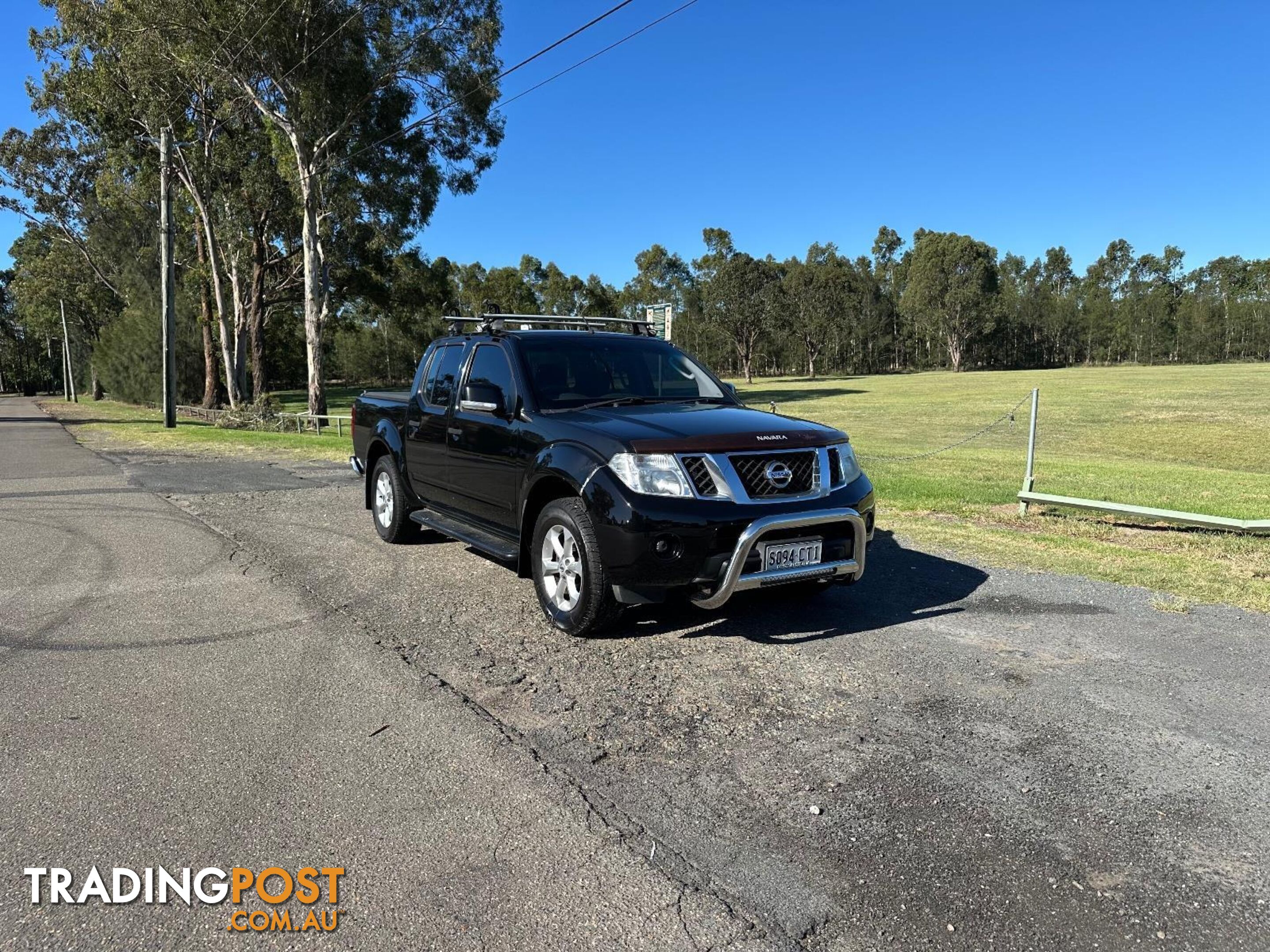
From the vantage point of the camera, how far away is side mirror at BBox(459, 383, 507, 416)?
5520 mm

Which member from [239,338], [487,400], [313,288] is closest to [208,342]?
[239,338]

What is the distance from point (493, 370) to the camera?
6.10 metres

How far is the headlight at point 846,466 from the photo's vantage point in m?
5.07

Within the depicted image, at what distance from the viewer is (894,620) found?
16.9ft

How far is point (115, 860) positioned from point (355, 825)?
753 mm

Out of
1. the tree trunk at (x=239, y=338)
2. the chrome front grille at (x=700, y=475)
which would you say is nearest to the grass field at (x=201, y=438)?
the tree trunk at (x=239, y=338)

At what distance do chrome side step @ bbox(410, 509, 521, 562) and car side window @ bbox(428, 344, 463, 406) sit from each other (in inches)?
36.9

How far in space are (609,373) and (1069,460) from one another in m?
15.2

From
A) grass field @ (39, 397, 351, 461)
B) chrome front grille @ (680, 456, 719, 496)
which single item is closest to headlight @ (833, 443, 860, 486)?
chrome front grille @ (680, 456, 719, 496)

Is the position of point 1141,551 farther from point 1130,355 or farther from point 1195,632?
point 1130,355

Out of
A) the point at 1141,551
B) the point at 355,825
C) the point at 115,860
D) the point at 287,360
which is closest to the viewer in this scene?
the point at 115,860

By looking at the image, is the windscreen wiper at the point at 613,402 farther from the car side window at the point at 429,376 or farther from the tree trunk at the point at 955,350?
the tree trunk at the point at 955,350

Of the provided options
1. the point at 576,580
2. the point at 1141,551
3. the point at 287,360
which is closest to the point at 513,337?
the point at 576,580

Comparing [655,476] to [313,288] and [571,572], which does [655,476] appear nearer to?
[571,572]
